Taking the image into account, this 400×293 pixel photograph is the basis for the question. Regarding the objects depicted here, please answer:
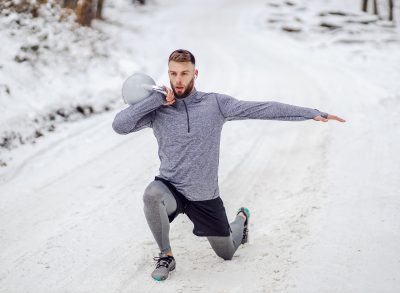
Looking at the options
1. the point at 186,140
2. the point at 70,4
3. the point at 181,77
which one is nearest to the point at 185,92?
the point at 181,77

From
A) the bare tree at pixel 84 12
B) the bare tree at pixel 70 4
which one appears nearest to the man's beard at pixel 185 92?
the bare tree at pixel 84 12

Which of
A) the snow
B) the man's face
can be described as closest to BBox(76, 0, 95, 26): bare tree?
the snow

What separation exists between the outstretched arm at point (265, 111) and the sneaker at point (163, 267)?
115 cm

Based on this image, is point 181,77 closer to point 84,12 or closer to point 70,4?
point 84,12

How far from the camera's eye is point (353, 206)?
15.5 ft

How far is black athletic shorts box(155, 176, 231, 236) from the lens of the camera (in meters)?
3.69

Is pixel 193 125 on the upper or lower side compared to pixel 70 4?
lower

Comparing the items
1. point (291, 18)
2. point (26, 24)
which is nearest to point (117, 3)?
point (291, 18)

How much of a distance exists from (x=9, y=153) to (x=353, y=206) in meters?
4.23

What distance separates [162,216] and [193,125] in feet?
2.29

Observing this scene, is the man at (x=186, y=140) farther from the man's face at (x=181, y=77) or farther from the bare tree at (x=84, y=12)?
the bare tree at (x=84, y=12)

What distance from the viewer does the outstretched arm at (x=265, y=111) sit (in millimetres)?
3543

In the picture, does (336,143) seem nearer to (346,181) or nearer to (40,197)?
(346,181)

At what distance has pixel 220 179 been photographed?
Answer: 5660 mm
